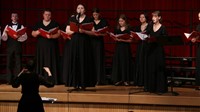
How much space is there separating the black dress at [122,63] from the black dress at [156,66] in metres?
1.25

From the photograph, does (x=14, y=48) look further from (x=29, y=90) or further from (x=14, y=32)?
(x=29, y=90)

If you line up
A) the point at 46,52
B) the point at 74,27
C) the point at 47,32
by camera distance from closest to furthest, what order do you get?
the point at 74,27
the point at 47,32
the point at 46,52

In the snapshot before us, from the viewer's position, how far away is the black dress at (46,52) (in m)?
8.12

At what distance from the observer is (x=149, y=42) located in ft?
22.9

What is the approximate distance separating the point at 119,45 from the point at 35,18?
3.34m

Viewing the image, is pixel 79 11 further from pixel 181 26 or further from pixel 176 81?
pixel 181 26

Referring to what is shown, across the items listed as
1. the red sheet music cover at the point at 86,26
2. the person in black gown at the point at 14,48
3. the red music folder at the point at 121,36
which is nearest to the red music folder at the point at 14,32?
the person in black gown at the point at 14,48

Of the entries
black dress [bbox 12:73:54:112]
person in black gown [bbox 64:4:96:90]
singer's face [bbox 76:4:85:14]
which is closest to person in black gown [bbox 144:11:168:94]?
person in black gown [bbox 64:4:96:90]

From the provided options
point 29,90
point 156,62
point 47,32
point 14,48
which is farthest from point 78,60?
point 29,90

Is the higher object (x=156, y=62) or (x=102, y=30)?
(x=102, y=30)

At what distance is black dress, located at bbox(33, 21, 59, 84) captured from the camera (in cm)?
812

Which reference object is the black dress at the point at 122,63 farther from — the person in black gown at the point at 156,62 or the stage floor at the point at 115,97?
the person in black gown at the point at 156,62

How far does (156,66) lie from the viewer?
276 inches

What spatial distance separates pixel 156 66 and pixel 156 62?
2.7 inches
